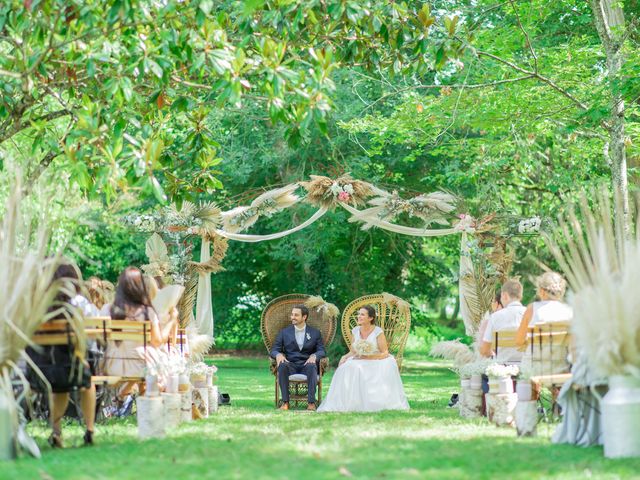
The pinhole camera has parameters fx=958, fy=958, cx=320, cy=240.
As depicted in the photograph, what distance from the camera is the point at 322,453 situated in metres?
6.40

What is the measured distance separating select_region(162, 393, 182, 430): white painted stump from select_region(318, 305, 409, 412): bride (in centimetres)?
273

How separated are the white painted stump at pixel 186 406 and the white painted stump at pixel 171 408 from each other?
0.62 metres

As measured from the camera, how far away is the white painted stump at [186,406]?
886cm

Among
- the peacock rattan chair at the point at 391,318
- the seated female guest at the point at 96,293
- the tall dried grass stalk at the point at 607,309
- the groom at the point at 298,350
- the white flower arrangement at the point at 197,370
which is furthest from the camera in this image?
the peacock rattan chair at the point at 391,318

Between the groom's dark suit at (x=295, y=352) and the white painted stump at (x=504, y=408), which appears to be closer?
the white painted stump at (x=504, y=408)

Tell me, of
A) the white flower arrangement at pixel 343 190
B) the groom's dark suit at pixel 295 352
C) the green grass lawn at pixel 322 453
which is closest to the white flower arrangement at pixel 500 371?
the green grass lawn at pixel 322 453

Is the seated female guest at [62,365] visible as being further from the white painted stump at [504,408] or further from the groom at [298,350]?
the groom at [298,350]

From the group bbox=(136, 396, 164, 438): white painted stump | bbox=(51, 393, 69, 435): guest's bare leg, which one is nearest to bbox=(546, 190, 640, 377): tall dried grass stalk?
bbox=(136, 396, 164, 438): white painted stump

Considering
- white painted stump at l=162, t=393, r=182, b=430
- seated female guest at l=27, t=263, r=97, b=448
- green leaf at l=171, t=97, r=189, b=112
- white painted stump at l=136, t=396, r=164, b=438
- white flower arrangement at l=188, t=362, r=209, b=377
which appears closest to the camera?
seated female guest at l=27, t=263, r=97, b=448

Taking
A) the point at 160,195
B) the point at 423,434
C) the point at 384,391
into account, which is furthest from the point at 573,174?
the point at 160,195

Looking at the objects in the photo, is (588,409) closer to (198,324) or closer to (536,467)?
(536,467)

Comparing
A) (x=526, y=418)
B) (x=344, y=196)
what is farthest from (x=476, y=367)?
A: (x=344, y=196)

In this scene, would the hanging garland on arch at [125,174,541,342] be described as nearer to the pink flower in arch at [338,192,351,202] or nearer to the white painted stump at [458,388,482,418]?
the pink flower in arch at [338,192,351,202]

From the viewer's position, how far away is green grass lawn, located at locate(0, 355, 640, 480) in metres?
5.58
